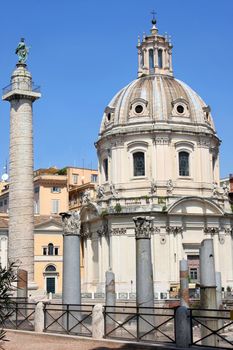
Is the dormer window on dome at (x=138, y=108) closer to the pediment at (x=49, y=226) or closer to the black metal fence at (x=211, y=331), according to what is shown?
the pediment at (x=49, y=226)

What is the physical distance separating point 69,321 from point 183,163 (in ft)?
109

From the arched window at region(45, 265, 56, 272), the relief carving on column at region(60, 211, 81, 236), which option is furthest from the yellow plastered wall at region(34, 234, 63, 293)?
the relief carving on column at region(60, 211, 81, 236)

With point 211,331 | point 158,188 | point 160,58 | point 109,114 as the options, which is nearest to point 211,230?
point 158,188

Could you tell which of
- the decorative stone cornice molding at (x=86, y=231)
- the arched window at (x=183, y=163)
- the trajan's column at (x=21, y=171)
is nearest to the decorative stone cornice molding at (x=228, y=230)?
the arched window at (x=183, y=163)

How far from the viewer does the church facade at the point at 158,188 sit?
48.1 m

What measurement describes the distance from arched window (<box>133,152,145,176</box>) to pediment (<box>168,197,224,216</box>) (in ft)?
14.8

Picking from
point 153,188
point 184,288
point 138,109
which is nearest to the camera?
point 184,288

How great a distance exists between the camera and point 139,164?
50.8m

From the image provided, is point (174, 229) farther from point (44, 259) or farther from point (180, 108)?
point (44, 259)

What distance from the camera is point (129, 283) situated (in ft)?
157

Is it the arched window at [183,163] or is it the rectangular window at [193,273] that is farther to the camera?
the arched window at [183,163]

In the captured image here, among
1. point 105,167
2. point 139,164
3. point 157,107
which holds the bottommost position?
point 139,164

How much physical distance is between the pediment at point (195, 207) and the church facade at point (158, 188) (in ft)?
0.27

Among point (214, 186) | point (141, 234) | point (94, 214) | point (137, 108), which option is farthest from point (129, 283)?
point (141, 234)
